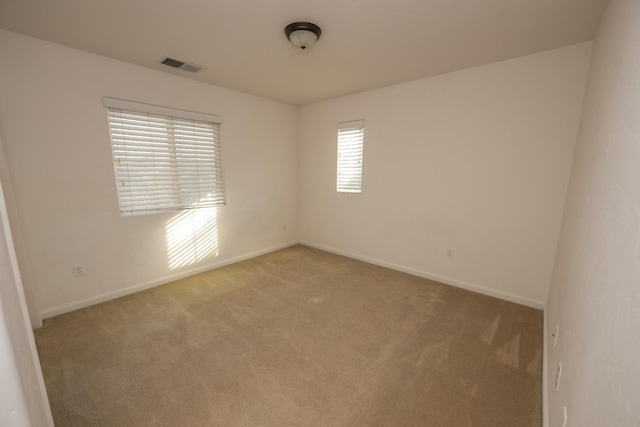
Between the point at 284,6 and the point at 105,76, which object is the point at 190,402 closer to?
the point at 284,6

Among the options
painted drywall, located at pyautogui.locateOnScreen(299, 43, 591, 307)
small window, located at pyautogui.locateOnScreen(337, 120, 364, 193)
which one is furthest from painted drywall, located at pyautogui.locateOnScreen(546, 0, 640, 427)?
small window, located at pyautogui.locateOnScreen(337, 120, 364, 193)

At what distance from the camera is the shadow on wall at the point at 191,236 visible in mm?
3146

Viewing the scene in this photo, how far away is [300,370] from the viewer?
176 centimetres

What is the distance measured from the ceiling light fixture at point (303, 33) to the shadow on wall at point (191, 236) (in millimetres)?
2393

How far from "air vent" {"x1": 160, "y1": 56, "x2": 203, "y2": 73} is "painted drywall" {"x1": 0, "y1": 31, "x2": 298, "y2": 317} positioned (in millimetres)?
279

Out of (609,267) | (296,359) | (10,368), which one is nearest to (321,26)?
(609,267)

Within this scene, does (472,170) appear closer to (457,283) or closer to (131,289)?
(457,283)

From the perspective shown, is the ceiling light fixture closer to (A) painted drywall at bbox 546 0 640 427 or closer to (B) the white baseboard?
(A) painted drywall at bbox 546 0 640 427

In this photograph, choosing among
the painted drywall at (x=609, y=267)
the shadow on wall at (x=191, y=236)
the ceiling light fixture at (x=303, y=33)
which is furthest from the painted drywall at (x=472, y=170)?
the shadow on wall at (x=191, y=236)

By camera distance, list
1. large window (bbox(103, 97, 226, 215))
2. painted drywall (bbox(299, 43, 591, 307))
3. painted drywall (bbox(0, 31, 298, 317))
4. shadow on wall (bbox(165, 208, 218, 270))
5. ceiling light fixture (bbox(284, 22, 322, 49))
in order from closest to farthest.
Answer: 1. ceiling light fixture (bbox(284, 22, 322, 49))
2. painted drywall (bbox(0, 31, 298, 317))
3. painted drywall (bbox(299, 43, 591, 307))
4. large window (bbox(103, 97, 226, 215))
5. shadow on wall (bbox(165, 208, 218, 270))

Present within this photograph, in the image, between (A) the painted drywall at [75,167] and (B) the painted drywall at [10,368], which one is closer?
(B) the painted drywall at [10,368]

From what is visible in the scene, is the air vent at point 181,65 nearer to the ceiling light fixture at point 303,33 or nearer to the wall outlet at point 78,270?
the ceiling light fixture at point 303,33

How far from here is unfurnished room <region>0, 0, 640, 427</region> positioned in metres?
1.18

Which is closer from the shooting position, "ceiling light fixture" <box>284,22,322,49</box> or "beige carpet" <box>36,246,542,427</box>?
"beige carpet" <box>36,246,542,427</box>
